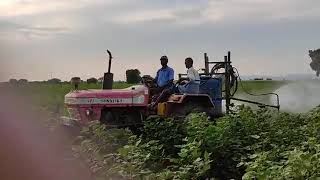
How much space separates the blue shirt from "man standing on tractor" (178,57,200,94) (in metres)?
0.24

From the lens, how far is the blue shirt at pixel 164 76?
10945 mm

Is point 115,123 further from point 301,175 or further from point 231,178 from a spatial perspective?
point 301,175

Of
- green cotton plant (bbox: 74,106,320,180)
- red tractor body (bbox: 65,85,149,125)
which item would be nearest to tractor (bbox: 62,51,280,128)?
red tractor body (bbox: 65,85,149,125)

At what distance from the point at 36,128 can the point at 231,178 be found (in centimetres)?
559

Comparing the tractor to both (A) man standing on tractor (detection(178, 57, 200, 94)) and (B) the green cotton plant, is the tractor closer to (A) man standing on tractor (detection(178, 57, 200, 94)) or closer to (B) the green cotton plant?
(A) man standing on tractor (detection(178, 57, 200, 94))

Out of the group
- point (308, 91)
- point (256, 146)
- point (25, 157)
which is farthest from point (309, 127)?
point (308, 91)

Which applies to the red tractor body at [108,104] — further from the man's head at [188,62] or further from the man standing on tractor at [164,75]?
the man's head at [188,62]

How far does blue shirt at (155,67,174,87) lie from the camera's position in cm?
1095

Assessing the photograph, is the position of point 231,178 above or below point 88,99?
below

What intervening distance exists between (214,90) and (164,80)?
1282 millimetres

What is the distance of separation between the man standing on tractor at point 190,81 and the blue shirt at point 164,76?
0.80 ft

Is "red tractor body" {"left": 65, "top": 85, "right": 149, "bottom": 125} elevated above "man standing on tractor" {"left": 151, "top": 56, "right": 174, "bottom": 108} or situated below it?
below

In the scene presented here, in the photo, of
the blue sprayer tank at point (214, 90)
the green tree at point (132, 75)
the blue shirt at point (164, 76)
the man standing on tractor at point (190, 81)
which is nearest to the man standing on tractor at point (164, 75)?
the blue shirt at point (164, 76)

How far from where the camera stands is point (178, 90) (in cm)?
1114
